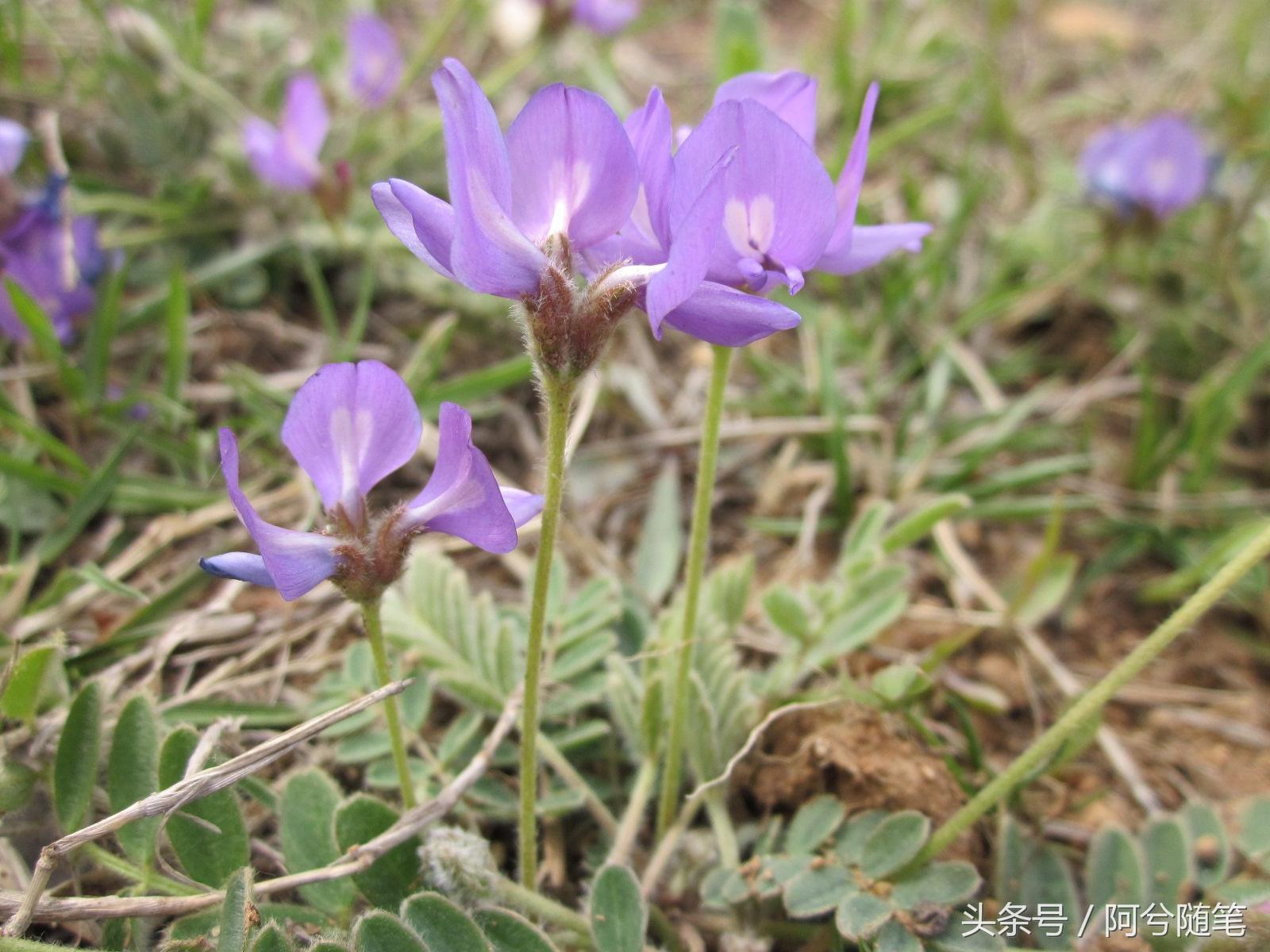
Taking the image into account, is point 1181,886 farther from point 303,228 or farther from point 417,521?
point 303,228

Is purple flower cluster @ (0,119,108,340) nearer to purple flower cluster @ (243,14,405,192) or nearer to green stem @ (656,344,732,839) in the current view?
purple flower cluster @ (243,14,405,192)

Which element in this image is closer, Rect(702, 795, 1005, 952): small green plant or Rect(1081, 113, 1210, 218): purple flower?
Rect(702, 795, 1005, 952): small green plant

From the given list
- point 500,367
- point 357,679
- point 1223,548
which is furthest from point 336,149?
point 1223,548

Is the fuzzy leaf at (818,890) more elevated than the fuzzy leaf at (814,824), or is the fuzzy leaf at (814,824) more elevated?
the fuzzy leaf at (814,824)

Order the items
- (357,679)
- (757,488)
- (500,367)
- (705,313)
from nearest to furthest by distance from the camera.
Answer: (705,313) < (357,679) < (500,367) < (757,488)

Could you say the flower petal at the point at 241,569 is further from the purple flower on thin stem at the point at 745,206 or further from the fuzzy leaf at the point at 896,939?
the fuzzy leaf at the point at 896,939

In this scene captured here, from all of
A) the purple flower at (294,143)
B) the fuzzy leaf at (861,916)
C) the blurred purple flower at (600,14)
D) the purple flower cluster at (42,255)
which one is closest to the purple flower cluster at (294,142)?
the purple flower at (294,143)

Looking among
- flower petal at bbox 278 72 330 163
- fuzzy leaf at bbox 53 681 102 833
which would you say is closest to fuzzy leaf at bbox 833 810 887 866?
fuzzy leaf at bbox 53 681 102 833
